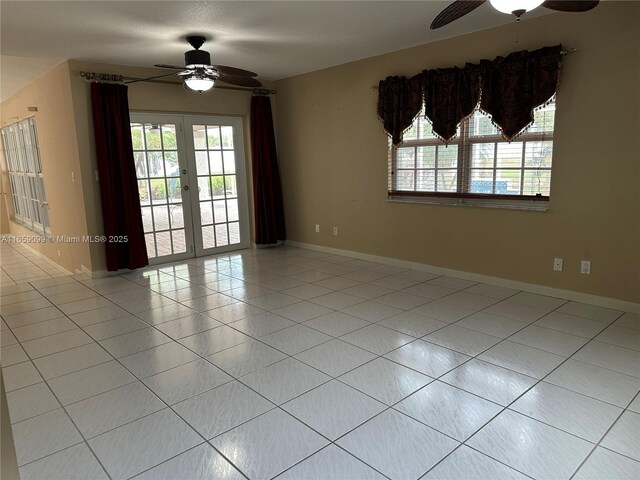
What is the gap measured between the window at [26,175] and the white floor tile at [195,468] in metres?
5.50

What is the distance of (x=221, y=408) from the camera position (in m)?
2.32

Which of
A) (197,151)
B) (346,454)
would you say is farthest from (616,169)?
(197,151)

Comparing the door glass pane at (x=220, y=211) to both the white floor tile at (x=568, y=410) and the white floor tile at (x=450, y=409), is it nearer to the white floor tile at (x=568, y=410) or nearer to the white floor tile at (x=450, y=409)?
the white floor tile at (x=450, y=409)

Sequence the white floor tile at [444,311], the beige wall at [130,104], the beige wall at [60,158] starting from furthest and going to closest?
1. the beige wall at [60,158]
2. the beige wall at [130,104]
3. the white floor tile at [444,311]

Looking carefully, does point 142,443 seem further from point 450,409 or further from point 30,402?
point 450,409

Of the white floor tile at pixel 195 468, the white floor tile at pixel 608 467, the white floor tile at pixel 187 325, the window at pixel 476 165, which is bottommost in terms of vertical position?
the white floor tile at pixel 608 467

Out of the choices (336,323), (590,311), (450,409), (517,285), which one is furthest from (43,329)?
(590,311)

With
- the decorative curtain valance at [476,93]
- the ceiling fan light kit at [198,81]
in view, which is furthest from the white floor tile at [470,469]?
the ceiling fan light kit at [198,81]

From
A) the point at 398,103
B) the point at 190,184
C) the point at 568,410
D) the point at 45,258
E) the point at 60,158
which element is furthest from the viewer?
the point at 45,258

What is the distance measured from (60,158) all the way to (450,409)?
5.20 metres

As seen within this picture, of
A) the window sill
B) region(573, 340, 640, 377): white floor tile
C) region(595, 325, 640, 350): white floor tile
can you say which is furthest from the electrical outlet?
region(573, 340, 640, 377): white floor tile

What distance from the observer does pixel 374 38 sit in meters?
4.25

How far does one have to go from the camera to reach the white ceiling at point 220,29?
3.24 meters

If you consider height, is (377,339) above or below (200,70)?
below
